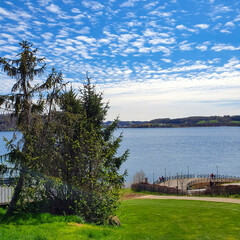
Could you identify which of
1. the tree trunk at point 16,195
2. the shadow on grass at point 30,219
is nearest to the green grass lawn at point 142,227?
the shadow on grass at point 30,219

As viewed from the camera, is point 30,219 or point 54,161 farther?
point 54,161

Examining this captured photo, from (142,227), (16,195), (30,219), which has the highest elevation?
(16,195)

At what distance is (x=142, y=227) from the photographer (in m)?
14.2

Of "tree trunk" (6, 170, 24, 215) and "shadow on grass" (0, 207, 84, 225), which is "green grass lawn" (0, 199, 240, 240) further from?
"tree trunk" (6, 170, 24, 215)

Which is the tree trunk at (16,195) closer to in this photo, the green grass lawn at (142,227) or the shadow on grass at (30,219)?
the shadow on grass at (30,219)

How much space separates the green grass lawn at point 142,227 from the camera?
9.61 m

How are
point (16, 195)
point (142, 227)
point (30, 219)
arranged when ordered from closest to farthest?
1. point (30, 219)
2. point (16, 195)
3. point (142, 227)

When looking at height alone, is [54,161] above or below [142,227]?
above

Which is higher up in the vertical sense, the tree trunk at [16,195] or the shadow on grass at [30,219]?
the tree trunk at [16,195]

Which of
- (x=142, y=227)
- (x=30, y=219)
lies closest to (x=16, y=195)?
(x=30, y=219)

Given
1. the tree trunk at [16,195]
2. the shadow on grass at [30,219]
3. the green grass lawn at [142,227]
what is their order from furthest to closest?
1. the tree trunk at [16,195]
2. the shadow on grass at [30,219]
3. the green grass lawn at [142,227]

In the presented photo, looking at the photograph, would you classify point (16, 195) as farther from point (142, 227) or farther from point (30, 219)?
point (142, 227)

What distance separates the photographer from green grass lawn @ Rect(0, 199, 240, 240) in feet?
31.5

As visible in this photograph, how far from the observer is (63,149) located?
49.9 ft
